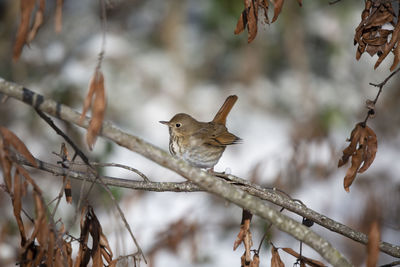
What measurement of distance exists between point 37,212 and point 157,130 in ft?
18.3

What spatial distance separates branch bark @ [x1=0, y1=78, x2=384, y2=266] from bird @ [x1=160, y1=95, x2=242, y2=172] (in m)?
1.60

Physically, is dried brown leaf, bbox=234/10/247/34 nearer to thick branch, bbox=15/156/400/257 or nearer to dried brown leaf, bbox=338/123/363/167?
dried brown leaf, bbox=338/123/363/167

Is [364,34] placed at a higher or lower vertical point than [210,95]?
lower

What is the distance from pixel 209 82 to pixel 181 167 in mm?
6220

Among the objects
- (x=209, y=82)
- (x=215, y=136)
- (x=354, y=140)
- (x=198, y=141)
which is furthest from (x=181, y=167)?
(x=209, y=82)

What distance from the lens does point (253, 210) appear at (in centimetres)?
140

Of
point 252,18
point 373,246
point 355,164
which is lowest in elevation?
point 373,246

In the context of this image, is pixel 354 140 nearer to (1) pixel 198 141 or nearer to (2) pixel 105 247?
(2) pixel 105 247

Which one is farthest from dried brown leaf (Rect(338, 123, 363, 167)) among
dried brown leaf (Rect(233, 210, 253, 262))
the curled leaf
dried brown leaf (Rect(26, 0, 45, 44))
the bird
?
the bird

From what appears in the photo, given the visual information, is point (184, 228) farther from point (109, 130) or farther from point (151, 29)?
point (151, 29)

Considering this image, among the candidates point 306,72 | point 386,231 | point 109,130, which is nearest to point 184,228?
point 386,231

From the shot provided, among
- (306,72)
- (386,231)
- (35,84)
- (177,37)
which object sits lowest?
(386,231)

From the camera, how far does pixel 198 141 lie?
118 inches

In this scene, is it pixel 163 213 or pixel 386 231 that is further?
pixel 163 213
